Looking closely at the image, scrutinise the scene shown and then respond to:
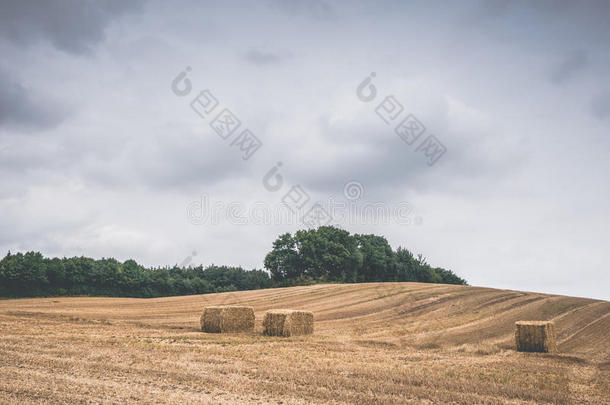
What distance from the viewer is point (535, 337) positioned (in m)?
17.8

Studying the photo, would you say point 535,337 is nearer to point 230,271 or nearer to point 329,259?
point 329,259

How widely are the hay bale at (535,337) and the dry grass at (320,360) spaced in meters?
0.85

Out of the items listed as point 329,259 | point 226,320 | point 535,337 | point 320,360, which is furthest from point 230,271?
point 320,360

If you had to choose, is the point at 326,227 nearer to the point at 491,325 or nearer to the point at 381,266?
the point at 381,266

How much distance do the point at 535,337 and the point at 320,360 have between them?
10045 millimetres

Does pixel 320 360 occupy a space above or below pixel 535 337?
below

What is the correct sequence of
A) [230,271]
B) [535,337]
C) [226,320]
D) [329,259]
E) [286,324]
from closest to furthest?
1. [535,337]
2. [286,324]
3. [226,320]
4. [329,259]
5. [230,271]

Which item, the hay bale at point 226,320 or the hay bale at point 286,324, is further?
the hay bale at point 226,320

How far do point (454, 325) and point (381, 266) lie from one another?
48688 mm

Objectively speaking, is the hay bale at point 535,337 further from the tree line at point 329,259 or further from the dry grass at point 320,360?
the tree line at point 329,259

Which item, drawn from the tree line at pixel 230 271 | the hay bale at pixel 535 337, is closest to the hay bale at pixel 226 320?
the hay bale at pixel 535 337

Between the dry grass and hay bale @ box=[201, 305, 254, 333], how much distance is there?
91 cm

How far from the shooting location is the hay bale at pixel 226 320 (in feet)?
65.7

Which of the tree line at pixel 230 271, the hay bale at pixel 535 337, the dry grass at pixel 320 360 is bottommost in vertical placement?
the dry grass at pixel 320 360
